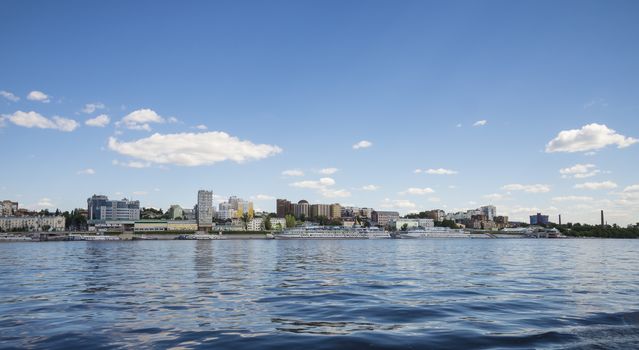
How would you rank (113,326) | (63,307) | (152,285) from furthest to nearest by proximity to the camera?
(152,285), (63,307), (113,326)

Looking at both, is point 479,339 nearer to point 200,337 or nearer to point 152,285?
point 200,337

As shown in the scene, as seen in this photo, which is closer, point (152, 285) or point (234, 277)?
point (152, 285)

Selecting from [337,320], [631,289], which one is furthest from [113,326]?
[631,289]

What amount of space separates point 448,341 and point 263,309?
9778mm

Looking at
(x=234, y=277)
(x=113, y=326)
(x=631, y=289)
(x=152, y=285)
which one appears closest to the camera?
(x=113, y=326)

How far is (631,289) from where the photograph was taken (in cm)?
3069

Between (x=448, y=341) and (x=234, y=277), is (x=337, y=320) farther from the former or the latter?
(x=234, y=277)

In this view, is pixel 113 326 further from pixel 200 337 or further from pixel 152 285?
pixel 152 285

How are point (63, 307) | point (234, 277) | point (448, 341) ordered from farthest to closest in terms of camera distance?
point (234, 277) < point (63, 307) < point (448, 341)

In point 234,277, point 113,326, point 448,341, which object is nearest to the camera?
point 448,341

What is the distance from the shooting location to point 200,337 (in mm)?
16422

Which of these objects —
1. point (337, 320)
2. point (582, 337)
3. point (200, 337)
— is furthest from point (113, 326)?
point (582, 337)

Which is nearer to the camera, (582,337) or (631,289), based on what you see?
(582,337)

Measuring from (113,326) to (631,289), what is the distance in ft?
100
